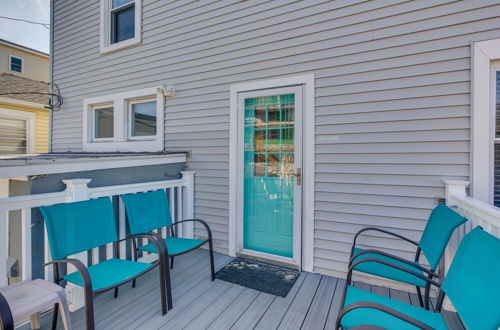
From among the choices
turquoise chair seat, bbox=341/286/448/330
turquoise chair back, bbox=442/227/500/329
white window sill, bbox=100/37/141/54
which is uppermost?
white window sill, bbox=100/37/141/54

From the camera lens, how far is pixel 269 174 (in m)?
3.10

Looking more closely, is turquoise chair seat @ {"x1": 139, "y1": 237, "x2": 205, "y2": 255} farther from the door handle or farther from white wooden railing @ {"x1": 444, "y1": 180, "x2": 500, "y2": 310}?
white wooden railing @ {"x1": 444, "y1": 180, "x2": 500, "y2": 310}

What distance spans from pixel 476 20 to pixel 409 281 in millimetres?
2284

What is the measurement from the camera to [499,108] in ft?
7.18

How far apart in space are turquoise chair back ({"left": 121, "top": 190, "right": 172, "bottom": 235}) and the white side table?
85cm

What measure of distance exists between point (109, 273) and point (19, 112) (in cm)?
891

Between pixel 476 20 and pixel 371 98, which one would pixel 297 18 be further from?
pixel 476 20

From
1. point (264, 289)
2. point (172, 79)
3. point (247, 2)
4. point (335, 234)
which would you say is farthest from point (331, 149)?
point (172, 79)

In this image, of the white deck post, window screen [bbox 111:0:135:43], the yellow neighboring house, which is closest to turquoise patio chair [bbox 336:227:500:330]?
the white deck post

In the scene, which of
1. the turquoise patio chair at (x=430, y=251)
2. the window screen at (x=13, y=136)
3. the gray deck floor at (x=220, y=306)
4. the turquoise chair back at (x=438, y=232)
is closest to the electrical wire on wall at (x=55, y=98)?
the window screen at (x=13, y=136)

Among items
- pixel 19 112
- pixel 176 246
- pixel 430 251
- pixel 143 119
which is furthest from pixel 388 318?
pixel 19 112

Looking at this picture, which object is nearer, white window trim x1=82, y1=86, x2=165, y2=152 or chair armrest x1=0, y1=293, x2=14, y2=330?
chair armrest x1=0, y1=293, x2=14, y2=330

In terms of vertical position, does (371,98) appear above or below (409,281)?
above

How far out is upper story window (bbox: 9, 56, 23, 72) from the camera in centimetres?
984
